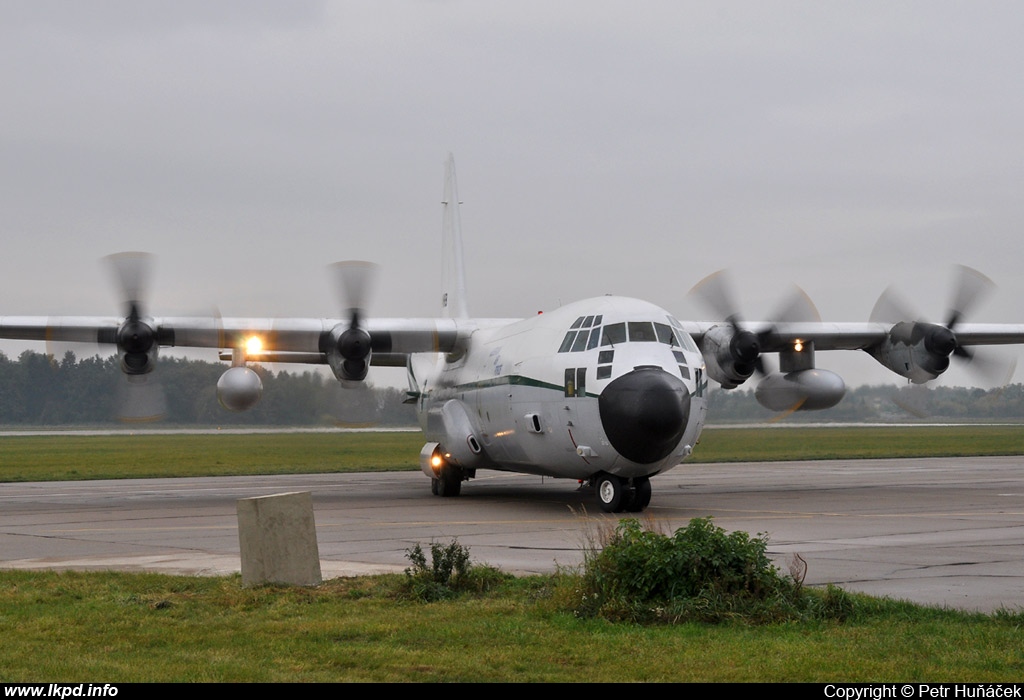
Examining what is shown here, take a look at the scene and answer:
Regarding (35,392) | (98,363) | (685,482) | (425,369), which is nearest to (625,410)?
(425,369)

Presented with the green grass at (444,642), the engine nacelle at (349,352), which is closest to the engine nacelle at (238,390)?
the engine nacelle at (349,352)

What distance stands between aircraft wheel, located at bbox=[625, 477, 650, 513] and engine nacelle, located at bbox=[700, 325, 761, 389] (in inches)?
253

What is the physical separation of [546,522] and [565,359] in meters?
3.18

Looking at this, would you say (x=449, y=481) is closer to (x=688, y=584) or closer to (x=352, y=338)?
(x=352, y=338)

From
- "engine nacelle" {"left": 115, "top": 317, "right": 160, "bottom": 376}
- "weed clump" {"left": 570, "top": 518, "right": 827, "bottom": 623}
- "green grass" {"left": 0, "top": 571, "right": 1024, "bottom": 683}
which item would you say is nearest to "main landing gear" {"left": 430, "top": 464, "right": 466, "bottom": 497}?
"engine nacelle" {"left": 115, "top": 317, "right": 160, "bottom": 376}

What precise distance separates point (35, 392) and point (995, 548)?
7369 centimetres

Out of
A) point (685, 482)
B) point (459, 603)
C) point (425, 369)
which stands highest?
point (425, 369)

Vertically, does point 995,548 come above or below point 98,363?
below

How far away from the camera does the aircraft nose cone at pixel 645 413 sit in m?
17.4

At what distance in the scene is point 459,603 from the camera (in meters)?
9.38

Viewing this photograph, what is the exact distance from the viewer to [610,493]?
1903 centimetres

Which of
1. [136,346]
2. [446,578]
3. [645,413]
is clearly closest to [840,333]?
[645,413]
